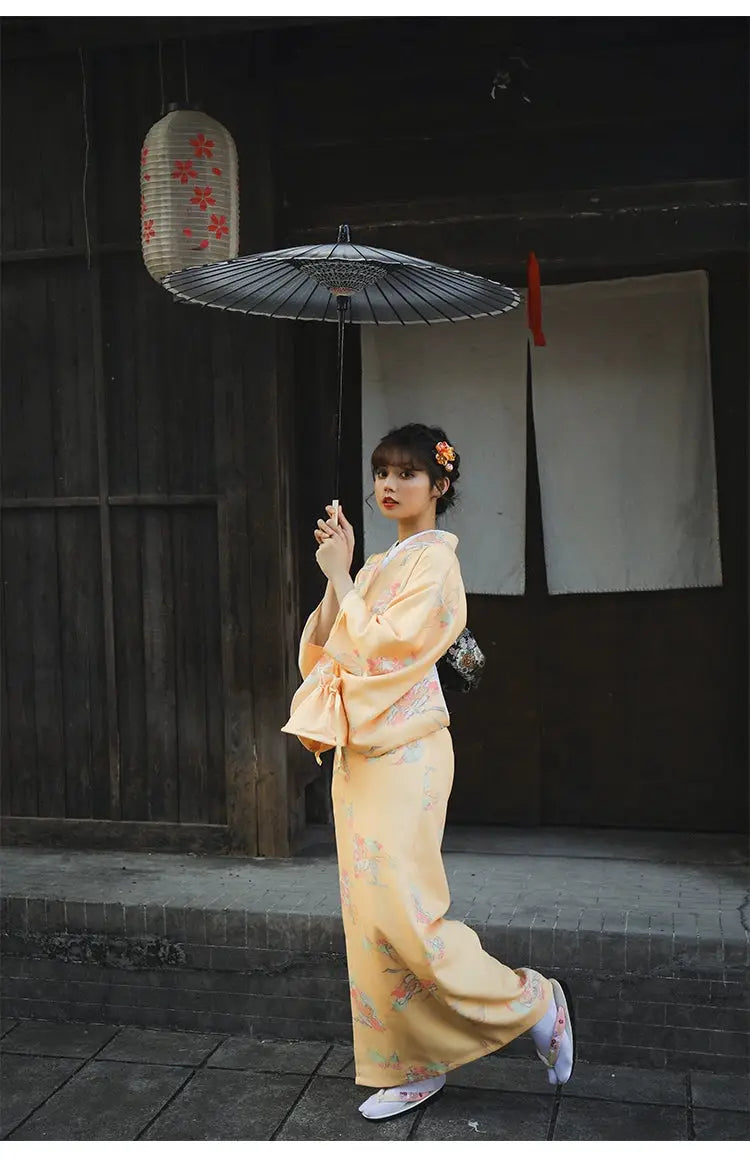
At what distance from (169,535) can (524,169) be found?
8.29 ft

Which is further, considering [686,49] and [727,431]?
[727,431]

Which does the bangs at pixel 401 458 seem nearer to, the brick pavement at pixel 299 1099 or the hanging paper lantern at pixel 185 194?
the hanging paper lantern at pixel 185 194

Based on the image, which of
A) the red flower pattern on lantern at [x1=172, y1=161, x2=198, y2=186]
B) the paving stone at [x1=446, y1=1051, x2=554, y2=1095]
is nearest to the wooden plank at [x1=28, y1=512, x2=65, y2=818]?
the red flower pattern on lantern at [x1=172, y1=161, x2=198, y2=186]

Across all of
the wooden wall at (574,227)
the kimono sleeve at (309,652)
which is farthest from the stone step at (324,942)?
the kimono sleeve at (309,652)

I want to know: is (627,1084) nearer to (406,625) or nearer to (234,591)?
(406,625)

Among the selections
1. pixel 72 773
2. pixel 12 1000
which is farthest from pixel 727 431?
pixel 12 1000

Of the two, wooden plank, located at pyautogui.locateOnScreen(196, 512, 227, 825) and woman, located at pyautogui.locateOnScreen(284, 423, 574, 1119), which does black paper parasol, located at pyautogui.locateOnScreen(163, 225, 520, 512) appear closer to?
woman, located at pyautogui.locateOnScreen(284, 423, 574, 1119)

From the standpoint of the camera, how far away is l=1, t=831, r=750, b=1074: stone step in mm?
4711

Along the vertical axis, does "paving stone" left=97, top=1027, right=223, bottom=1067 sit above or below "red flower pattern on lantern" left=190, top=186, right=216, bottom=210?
below

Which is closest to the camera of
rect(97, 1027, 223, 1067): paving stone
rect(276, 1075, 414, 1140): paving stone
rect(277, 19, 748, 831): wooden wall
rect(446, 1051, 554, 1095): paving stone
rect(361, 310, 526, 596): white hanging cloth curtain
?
rect(276, 1075, 414, 1140): paving stone

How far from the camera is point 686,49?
221 inches

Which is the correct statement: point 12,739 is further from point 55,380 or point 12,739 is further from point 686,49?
point 686,49

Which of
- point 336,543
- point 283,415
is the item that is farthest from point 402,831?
point 283,415

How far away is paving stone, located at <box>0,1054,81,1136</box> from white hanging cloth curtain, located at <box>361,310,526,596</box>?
9.73ft
